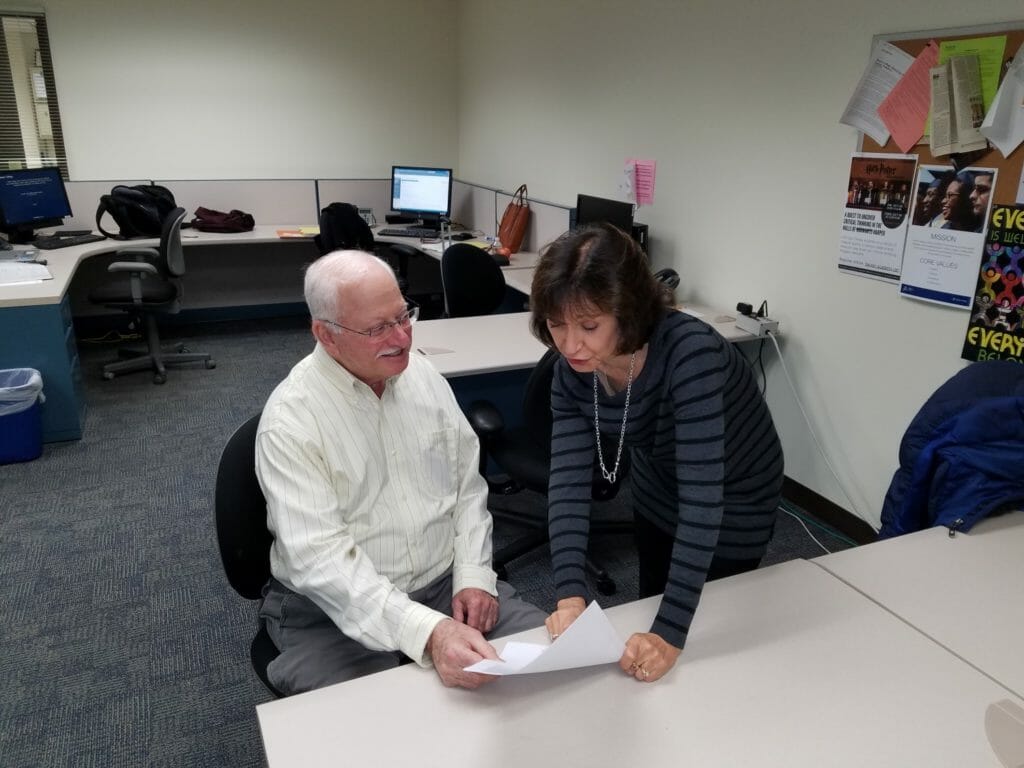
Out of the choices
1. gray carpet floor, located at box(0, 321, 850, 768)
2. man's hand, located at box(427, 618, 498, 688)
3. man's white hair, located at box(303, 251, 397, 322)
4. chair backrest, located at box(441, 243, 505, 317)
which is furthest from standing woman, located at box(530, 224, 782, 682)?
chair backrest, located at box(441, 243, 505, 317)

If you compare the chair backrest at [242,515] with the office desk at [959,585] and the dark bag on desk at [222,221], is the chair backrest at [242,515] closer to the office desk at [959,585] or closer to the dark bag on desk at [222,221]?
the office desk at [959,585]

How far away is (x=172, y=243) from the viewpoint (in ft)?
13.6

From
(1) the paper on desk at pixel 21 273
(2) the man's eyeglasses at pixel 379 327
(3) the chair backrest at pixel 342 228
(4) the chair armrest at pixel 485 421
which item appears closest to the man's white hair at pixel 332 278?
(2) the man's eyeglasses at pixel 379 327

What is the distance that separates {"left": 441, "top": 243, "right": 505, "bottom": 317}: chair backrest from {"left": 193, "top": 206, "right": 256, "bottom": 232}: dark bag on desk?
2177mm

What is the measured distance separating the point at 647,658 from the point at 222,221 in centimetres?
475

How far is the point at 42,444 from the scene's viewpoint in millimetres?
3352

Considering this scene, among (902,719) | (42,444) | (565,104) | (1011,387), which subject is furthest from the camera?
(565,104)

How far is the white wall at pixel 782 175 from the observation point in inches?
96.8

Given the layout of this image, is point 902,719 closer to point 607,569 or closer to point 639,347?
point 639,347

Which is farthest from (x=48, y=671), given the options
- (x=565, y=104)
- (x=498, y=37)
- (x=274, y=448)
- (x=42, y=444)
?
(x=498, y=37)

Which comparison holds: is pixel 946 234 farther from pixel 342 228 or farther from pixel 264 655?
pixel 342 228

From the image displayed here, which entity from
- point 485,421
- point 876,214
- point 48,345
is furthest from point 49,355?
point 876,214

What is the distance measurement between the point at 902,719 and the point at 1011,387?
1111 mm

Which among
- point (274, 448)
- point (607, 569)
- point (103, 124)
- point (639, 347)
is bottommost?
point (607, 569)
